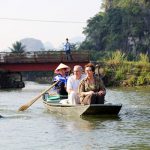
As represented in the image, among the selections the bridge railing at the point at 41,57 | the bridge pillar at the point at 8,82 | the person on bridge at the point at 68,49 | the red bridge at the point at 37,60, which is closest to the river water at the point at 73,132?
the person on bridge at the point at 68,49

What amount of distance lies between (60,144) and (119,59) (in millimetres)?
44477

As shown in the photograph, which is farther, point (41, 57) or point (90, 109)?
point (41, 57)

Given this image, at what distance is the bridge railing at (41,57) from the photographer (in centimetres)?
5378

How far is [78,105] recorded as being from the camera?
19172 millimetres

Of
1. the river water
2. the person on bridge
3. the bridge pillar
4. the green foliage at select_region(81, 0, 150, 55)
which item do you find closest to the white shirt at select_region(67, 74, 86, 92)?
the river water

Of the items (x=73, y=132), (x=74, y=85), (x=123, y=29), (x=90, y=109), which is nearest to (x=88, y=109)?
(x=90, y=109)

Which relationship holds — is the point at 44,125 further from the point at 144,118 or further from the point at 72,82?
the point at 144,118

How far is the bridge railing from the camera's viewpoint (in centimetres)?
5378

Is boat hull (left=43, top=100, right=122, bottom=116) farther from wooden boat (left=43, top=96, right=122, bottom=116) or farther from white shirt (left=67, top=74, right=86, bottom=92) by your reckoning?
white shirt (left=67, top=74, right=86, bottom=92)

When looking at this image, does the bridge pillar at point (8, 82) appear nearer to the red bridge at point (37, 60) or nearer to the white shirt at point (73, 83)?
the red bridge at point (37, 60)

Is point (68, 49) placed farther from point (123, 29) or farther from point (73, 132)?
point (123, 29)

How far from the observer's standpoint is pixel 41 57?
54.8m

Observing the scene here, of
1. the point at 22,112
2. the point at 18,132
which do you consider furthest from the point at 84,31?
the point at 18,132

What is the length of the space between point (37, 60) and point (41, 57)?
→ 1.48ft
